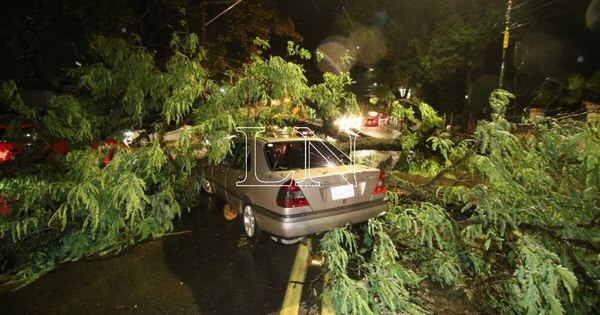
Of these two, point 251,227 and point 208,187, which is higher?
point 208,187

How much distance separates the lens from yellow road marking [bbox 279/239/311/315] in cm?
333

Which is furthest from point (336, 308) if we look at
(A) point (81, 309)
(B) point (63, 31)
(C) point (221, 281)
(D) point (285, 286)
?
(B) point (63, 31)

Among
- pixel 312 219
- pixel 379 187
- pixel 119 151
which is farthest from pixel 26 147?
pixel 379 187

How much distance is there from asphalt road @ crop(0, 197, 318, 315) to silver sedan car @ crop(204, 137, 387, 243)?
1.40 feet

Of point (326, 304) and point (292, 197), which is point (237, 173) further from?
point (326, 304)

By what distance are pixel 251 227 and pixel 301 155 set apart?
129cm

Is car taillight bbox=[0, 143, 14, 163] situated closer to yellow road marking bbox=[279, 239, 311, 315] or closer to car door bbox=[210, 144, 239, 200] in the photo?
car door bbox=[210, 144, 239, 200]

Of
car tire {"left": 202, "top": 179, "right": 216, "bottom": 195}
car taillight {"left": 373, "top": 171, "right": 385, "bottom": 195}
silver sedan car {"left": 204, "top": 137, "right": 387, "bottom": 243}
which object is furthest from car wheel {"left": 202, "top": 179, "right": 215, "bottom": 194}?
car taillight {"left": 373, "top": 171, "right": 385, "bottom": 195}

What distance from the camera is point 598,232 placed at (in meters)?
3.53

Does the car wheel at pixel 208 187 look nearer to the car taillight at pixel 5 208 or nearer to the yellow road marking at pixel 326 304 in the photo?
the car taillight at pixel 5 208

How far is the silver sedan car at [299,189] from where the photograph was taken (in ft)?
13.4

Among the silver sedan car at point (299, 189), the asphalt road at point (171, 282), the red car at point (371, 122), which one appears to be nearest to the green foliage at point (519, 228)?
the silver sedan car at point (299, 189)

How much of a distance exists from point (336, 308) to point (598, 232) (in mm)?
3008

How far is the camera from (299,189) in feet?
13.3
